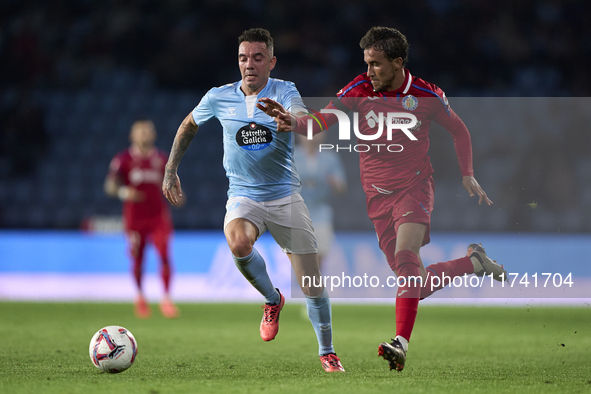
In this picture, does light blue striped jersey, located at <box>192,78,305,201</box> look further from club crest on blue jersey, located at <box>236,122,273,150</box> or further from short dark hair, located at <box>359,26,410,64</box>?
short dark hair, located at <box>359,26,410,64</box>

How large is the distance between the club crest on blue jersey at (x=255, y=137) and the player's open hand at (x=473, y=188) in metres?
1.30

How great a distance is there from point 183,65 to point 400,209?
10369mm

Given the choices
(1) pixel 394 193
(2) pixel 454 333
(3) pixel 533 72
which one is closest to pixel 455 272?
(1) pixel 394 193

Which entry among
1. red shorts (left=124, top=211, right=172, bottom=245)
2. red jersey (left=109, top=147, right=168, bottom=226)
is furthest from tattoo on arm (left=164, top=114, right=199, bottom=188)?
red jersey (left=109, top=147, right=168, bottom=226)

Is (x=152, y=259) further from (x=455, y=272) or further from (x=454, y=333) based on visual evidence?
(x=455, y=272)

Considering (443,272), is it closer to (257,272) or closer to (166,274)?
(257,272)

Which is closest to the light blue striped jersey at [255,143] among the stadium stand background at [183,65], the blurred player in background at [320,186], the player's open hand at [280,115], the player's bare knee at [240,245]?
the player's bare knee at [240,245]

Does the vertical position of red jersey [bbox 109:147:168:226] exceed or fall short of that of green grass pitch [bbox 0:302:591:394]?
it exceeds it

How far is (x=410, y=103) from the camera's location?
4.98 metres

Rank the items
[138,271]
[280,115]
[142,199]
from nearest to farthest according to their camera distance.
Answer: [280,115] < [138,271] < [142,199]

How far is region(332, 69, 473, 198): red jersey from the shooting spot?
16.3ft

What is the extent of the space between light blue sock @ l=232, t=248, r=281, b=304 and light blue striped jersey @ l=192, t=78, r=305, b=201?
39 cm

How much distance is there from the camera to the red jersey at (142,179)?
9430mm

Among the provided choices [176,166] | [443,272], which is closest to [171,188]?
[176,166]
